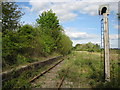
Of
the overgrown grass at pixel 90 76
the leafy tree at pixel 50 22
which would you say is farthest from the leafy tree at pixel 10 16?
the leafy tree at pixel 50 22

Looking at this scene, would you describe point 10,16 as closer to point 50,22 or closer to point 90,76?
point 90,76

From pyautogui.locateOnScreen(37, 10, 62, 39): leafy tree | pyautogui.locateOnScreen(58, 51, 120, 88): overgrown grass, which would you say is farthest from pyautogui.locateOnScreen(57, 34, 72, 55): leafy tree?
pyautogui.locateOnScreen(58, 51, 120, 88): overgrown grass

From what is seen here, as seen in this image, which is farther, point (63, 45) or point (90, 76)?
point (63, 45)

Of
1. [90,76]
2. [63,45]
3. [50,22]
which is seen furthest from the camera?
[63,45]

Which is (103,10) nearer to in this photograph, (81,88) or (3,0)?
(81,88)

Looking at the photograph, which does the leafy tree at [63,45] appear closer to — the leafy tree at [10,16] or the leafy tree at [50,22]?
the leafy tree at [50,22]

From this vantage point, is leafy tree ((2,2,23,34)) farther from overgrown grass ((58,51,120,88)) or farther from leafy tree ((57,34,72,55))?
leafy tree ((57,34,72,55))

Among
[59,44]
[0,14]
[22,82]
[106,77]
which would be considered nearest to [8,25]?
[0,14]

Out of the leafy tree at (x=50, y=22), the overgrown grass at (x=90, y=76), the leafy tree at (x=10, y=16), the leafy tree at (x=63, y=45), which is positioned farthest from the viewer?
the leafy tree at (x=63, y=45)

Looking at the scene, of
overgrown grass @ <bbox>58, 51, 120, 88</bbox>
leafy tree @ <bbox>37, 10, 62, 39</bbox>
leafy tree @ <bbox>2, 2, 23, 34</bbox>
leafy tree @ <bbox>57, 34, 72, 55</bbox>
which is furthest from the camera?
leafy tree @ <bbox>57, 34, 72, 55</bbox>

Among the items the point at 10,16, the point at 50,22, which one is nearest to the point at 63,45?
the point at 50,22

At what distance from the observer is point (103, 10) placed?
679cm

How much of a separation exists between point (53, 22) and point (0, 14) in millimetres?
23060

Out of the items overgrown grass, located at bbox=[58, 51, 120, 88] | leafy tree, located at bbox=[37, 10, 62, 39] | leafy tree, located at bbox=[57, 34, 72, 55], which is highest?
leafy tree, located at bbox=[37, 10, 62, 39]
